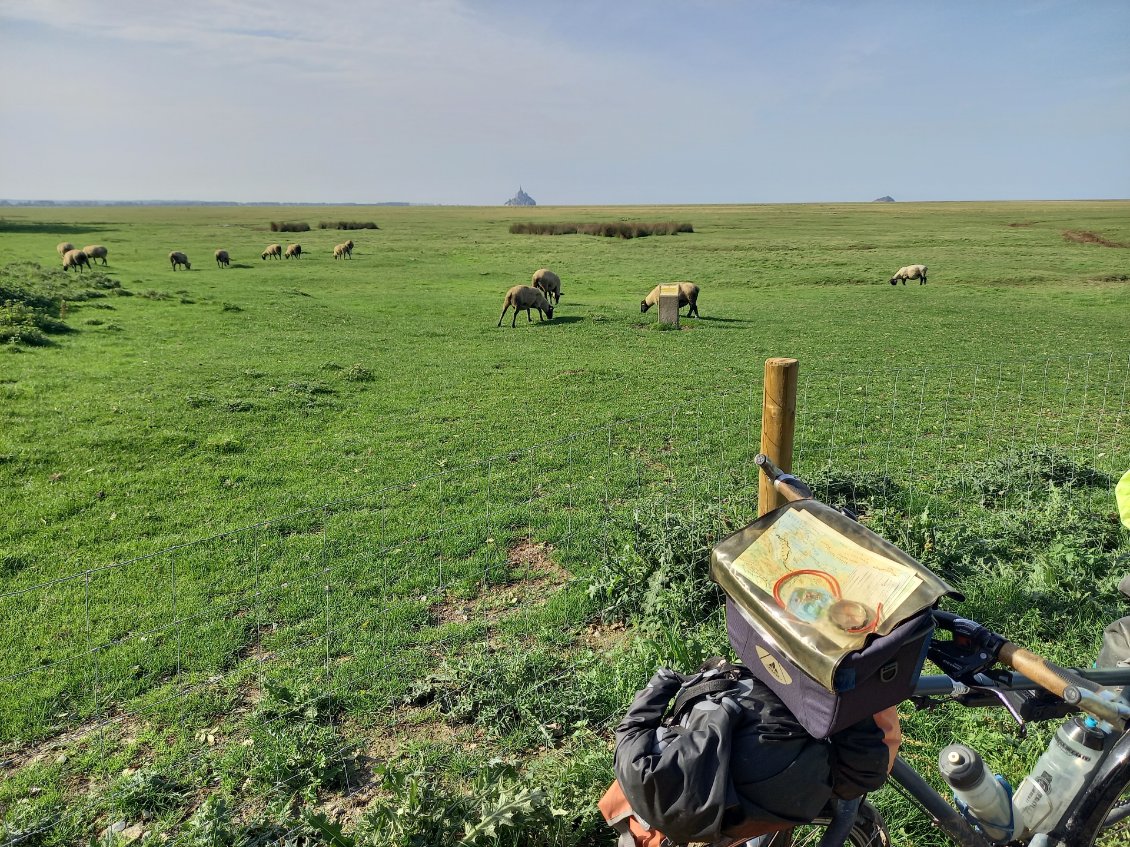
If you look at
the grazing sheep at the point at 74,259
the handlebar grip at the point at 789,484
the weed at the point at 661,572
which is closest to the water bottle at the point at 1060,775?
the handlebar grip at the point at 789,484

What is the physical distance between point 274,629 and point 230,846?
245 cm

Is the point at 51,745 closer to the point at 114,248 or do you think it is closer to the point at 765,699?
the point at 765,699

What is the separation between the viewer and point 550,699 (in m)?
4.40

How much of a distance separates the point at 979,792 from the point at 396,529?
5.84 metres

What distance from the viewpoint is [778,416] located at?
461cm

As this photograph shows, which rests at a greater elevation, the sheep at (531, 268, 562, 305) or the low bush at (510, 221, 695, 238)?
the low bush at (510, 221, 695, 238)

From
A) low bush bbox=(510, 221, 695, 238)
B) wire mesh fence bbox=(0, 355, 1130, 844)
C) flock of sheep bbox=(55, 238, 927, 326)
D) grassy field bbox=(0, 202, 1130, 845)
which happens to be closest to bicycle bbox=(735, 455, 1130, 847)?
grassy field bbox=(0, 202, 1130, 845)

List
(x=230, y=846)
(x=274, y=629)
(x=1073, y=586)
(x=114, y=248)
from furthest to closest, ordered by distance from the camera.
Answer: (x=114, y=248) < (x=274, y=629) < (x=1073, y=586) < (x=230, y=846)

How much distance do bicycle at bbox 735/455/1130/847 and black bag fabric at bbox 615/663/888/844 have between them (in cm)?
23

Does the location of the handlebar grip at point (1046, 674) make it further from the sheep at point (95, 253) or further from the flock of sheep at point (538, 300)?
the sheep at point (95, 253)

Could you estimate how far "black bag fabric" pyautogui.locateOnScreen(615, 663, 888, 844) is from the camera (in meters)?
1.83

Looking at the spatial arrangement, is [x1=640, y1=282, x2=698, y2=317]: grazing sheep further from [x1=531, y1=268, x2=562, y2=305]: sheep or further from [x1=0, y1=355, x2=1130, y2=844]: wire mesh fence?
[x1=0, y1=355, x2=1130, y2=844]: wire mesh fence

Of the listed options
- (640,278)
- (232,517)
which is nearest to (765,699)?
(232,517)

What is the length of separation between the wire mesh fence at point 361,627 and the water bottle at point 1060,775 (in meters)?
1.93
